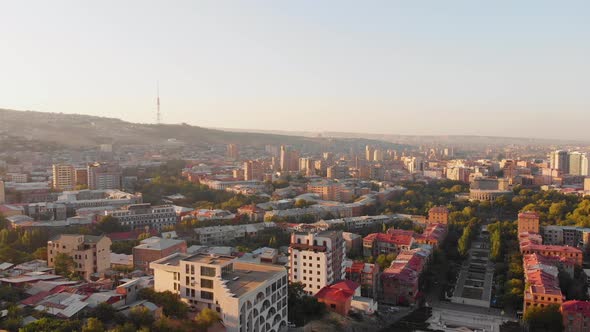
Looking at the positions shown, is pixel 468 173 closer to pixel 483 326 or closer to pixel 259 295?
pixel 483 326

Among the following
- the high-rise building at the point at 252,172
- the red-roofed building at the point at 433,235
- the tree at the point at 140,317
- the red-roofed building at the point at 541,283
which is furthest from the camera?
the high-rise building at the point at 252,172

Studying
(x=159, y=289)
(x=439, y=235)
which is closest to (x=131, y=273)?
(x=159, y=289)

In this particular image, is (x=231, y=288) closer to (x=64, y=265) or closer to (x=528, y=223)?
(x=64, y=265)

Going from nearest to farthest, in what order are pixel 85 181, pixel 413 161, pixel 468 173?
pixel 85 181 → pixel 468 173 → pixel 413 161

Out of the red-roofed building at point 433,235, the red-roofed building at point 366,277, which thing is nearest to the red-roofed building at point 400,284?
the red-roofed building at point 366,277

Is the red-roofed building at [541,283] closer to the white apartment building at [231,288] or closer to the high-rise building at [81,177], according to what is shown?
the white apartment building at [231,288]

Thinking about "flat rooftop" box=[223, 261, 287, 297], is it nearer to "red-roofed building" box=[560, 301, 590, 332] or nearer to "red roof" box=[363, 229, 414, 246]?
"red-roofed building" box=[560, 301, 590, 332]
